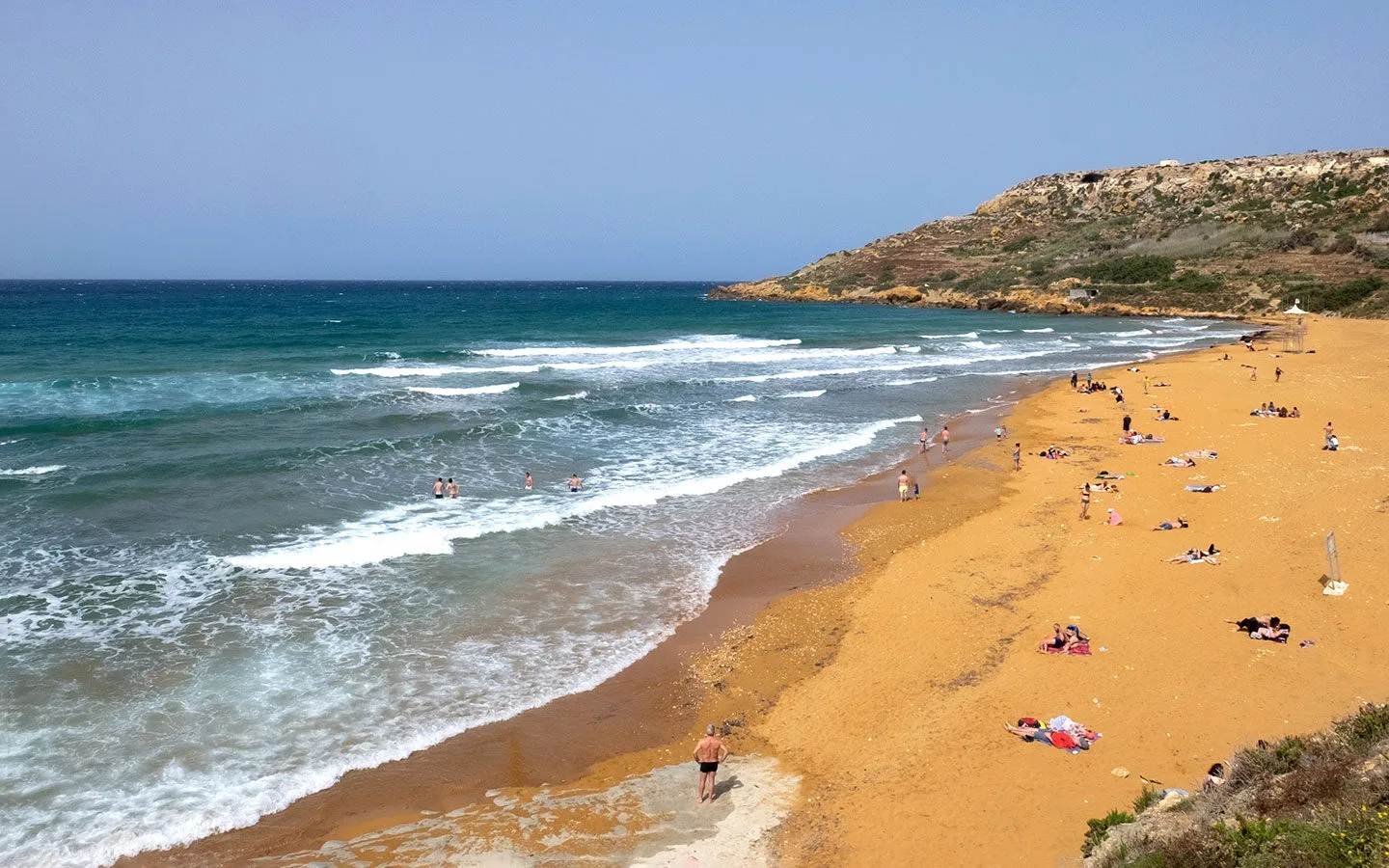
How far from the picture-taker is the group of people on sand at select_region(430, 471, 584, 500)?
21.1 meters

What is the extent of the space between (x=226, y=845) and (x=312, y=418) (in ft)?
75.0

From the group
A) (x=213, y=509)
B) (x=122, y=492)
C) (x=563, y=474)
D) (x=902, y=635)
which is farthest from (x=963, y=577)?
(x=122, y=492)

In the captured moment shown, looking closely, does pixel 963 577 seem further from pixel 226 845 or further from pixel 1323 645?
pixel 226 845

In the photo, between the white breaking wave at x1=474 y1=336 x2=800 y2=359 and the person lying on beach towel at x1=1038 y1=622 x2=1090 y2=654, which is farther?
the white breaking wave at x1=474 y1=336 x2=800 y2=359

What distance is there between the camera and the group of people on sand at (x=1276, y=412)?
28.1m

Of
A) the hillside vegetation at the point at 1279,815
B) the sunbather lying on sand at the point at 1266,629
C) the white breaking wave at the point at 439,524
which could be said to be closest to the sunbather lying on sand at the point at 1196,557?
the sunbather lying on sand at the point at 1266,629

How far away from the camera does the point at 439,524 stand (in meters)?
19.1

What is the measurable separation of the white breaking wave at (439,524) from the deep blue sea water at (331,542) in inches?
3.6

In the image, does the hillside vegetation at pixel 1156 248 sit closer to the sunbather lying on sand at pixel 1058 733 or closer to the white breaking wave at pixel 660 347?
the white breaking wave at pixel 660 347

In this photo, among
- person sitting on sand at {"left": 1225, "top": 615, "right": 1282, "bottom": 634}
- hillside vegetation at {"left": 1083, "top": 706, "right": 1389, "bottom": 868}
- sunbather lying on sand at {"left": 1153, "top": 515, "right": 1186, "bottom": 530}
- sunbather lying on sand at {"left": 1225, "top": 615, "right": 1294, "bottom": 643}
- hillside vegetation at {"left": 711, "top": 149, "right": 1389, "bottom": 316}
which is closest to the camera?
hillside vegetation at {"left": 1083, "top": 706, "right": 1389, "bottom": 868}

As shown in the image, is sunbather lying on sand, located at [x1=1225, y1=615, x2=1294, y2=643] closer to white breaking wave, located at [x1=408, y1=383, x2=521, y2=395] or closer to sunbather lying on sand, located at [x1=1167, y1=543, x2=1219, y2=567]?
sunbather lying on sand, located at [x1=1167, y1=543, x2=1219, y2=567]

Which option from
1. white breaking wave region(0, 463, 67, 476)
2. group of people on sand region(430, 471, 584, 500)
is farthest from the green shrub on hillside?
white breaking wave region(0, 463, 67, 476)

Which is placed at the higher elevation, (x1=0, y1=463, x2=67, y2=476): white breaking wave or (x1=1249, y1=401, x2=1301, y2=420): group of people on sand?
(x1=1249, y1=401, x2=1301, y2=420): group of people on sand

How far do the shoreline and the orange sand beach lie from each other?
0.18 m
